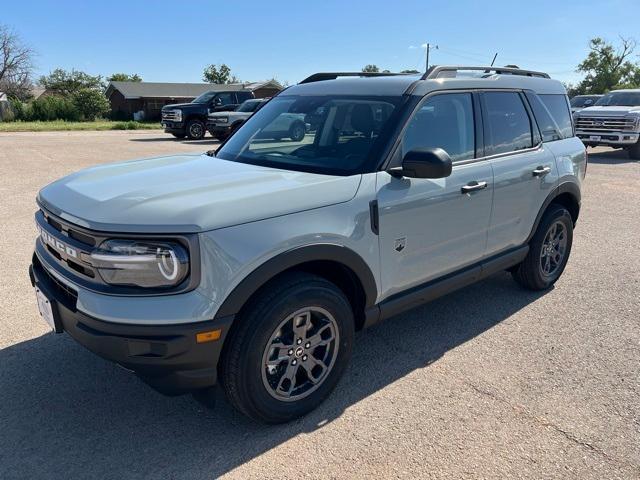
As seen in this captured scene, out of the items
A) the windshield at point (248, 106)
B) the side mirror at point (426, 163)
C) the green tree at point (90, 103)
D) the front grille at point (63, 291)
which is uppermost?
the green tree at point (90, 103)

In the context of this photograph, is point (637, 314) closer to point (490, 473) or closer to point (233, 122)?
point (490, 473)

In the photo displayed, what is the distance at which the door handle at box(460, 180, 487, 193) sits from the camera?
11.6ft

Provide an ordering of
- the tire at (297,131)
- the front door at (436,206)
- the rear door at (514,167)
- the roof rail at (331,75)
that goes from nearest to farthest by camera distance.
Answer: the front door at (436,206) → the tire at (297,131) → the rear door at (514,167) → the roof rail at (331,75)

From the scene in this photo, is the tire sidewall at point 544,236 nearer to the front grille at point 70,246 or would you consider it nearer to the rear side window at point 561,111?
the rear side window at point 561,111

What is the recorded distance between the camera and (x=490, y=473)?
2.53 m

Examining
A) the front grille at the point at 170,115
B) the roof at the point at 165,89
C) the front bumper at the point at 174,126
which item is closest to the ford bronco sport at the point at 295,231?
the front bumper at the point at 174,126

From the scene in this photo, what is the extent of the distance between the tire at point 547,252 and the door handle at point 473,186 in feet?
3.85

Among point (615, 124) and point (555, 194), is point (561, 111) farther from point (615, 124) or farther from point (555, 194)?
point (615, 124)

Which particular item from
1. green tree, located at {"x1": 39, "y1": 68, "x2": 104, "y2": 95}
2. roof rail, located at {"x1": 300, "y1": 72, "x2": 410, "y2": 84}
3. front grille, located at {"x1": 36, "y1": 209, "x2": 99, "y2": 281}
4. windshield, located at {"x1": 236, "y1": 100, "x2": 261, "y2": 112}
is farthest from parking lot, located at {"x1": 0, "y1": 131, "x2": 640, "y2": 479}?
green tree, located at {"x1": 39, "y1": 68, "x2": 104, "y2": 95}

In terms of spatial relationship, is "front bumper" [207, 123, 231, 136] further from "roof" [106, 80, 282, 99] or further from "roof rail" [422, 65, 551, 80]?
"roof" [106, 80, 282, 99]

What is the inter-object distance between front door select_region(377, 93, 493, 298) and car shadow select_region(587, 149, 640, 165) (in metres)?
12.9

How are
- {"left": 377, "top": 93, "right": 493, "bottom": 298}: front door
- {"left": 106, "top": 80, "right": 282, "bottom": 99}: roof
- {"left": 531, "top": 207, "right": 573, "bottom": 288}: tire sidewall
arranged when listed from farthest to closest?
1. {"left": 106, "top": 80, "right": 282, "bottom": 99}: roof
2. {"left": 531, "top": 207, "right": 573, "bottom": 288}: tire sidewall
3. {"left": 377, "top": 93, "right": 493, "bottom": 298}: front door

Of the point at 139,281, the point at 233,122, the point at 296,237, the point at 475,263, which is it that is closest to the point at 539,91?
the point at 475,263

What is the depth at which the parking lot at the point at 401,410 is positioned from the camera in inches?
102
